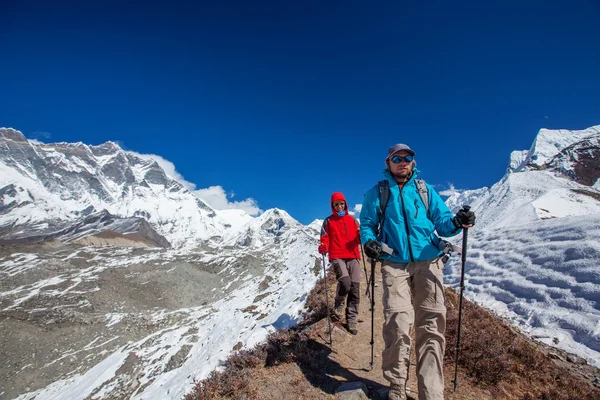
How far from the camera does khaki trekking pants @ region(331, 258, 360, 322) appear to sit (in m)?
7.89

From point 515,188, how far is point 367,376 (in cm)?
2822

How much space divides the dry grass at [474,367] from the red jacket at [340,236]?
7.48 ft

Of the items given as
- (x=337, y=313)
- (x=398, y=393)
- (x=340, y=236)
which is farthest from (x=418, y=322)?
(x=337, y=313)

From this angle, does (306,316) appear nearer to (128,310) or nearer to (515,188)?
(515,188)

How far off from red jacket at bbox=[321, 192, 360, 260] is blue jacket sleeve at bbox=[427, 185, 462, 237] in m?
3.49

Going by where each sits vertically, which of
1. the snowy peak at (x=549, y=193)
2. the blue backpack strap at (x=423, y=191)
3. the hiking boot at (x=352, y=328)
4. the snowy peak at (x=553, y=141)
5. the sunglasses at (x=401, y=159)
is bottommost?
the hiking boot at (x=352, y=328)

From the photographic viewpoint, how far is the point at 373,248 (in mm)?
4574

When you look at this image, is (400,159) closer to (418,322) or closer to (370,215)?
(370,215)

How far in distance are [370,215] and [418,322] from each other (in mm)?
1832

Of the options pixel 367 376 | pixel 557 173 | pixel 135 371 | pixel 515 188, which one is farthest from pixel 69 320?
pixel 557 173

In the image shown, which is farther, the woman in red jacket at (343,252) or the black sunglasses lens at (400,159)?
the woman in red jacket at (343,252)

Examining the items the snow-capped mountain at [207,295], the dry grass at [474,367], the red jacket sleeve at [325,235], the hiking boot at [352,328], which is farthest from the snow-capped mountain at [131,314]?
the red jacket sleeve at [325,235]

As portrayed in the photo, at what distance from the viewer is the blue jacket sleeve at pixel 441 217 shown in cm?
470

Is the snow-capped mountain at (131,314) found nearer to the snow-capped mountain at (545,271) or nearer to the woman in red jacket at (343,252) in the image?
the woman in red jacket at (343,252)
